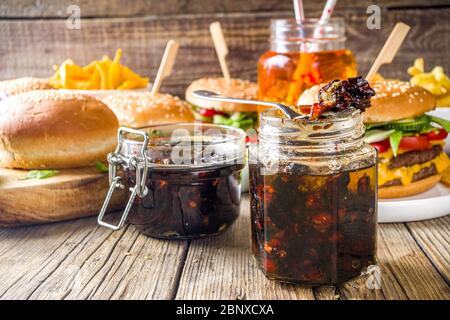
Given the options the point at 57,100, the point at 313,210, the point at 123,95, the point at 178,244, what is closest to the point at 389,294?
the point at 313,210

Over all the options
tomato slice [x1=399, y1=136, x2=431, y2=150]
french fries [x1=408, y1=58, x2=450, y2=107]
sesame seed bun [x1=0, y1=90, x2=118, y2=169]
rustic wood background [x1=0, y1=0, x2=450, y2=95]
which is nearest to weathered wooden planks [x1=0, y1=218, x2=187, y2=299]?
A: sesame seed bun [x1=0, y1=90, x2=118, y2=169]

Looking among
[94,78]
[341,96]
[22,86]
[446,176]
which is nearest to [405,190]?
[446,176]

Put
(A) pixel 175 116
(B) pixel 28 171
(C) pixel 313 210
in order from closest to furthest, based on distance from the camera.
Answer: (C) pixel 313 210 < (B) pixel 28 171 < (A) pixel 175 116

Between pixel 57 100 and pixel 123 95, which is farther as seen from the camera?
pixel 123 95

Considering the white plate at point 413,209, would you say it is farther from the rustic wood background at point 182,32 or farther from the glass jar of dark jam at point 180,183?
the rustic wood background at point 182,32

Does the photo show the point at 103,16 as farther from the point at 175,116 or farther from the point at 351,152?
the point at 351,152

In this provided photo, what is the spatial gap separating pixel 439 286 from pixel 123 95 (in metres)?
1.40

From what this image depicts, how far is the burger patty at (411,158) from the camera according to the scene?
6.26 feet

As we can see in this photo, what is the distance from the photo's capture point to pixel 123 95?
2.38m

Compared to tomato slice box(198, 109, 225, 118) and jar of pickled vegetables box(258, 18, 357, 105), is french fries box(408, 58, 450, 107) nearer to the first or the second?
jar of pickled vegetables box(258, 18, 357, 105)

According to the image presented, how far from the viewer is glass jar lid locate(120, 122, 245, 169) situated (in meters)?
1.58

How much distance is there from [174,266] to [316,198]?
0.39 meters

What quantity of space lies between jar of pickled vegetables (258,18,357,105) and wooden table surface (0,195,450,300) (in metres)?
0.60

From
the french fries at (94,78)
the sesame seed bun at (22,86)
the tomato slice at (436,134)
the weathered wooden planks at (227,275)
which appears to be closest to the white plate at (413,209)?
the tomato slice at (436,134)
